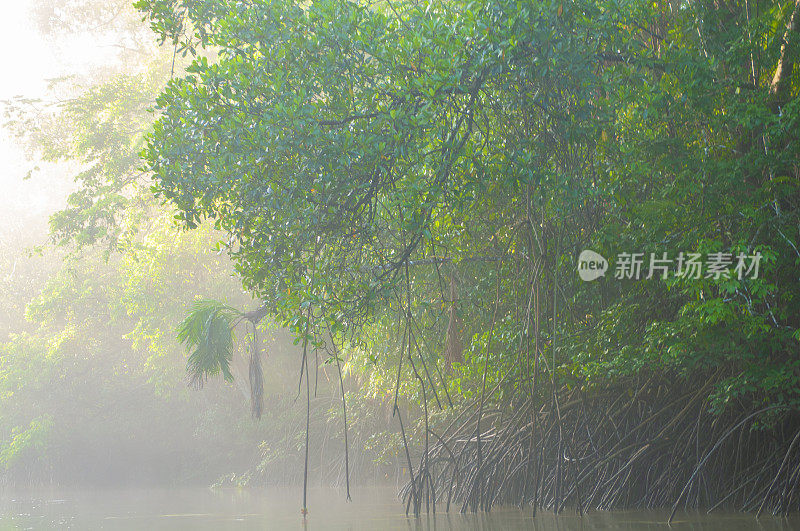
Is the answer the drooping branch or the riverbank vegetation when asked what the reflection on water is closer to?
the riverbank vegetation

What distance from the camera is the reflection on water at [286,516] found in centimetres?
564

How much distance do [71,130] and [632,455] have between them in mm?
12269

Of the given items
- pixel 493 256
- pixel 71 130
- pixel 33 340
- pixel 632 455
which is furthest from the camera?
pixel 33 340

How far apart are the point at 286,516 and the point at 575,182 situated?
15.7 ft

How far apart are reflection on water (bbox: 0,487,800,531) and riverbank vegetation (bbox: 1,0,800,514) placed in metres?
0.33

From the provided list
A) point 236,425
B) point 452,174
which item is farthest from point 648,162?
point 236,425

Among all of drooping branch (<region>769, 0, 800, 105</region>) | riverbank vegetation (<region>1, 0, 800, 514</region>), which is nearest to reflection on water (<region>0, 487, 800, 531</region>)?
riverbank vegetation (<region>1, 0, 800, 514</region>)

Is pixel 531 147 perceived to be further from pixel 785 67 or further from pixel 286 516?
pixel 286 516

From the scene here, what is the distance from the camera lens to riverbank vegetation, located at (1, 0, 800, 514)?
201 inches

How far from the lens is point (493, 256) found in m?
7.27

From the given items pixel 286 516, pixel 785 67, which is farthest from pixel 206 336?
pixel 785 67

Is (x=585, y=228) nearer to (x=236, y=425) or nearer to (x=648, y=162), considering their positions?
(x=648, y=162)

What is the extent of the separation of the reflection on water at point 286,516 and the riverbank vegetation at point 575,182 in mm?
328

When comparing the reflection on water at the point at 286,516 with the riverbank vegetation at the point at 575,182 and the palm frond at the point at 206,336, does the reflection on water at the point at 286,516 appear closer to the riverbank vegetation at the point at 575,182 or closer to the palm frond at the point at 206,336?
the riverbank vegetation at the point at 575,182
